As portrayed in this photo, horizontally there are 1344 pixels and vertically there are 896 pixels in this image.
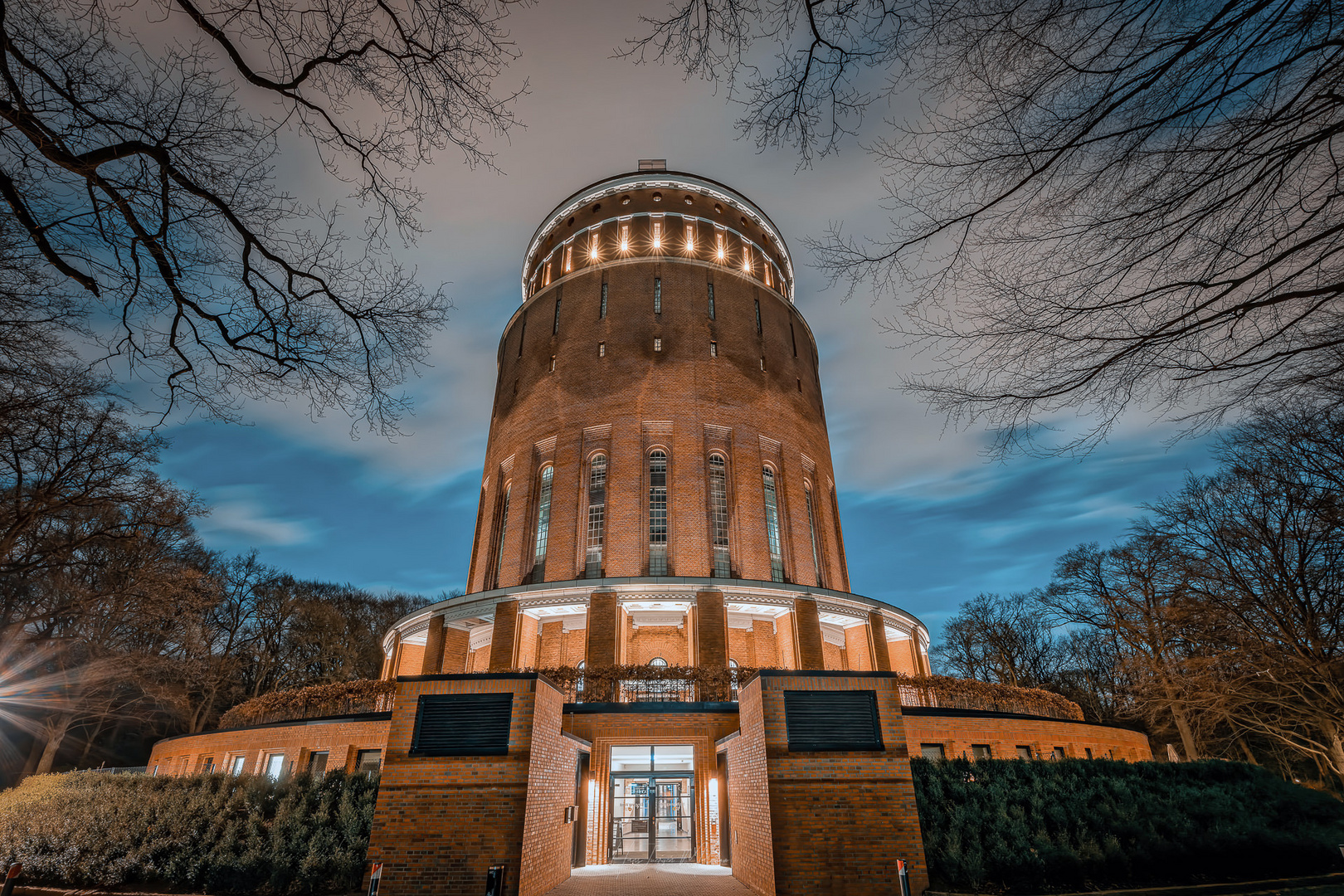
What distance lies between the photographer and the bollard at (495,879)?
8.19 metres

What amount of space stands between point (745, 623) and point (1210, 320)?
19.7m

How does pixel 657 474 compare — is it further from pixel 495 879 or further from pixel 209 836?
pixel 495 879

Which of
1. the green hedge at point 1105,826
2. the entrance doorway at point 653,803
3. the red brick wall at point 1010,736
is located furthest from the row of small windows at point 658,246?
the green hedge at point 1105,826

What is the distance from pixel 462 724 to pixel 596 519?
48.3ft

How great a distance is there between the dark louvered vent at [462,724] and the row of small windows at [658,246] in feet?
79.2

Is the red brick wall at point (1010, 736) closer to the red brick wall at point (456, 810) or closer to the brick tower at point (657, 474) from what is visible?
the brick tower at point (657, 474)

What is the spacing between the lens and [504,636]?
20.0 metres

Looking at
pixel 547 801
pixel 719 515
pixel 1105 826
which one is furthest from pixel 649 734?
pixel 719 515

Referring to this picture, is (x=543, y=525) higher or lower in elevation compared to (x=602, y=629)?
higher

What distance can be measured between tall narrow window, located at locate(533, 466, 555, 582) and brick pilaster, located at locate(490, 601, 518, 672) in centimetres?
289

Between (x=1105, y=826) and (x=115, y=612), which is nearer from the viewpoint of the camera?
(x=1105, y=826)

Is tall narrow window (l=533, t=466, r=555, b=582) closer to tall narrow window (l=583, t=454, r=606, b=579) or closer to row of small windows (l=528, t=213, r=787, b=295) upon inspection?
tall narrow window (l=583, t=454, r=606, b=579)

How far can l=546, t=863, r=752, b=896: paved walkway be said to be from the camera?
32.2 feet

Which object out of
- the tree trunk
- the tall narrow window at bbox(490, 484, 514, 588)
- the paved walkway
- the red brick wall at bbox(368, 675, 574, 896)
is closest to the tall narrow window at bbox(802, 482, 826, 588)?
the tall narrow window at bbox(490, 484, 514, 588)
